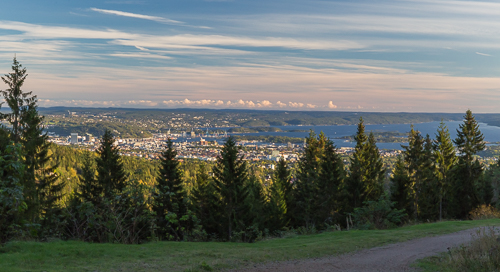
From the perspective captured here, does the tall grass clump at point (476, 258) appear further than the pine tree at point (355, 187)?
No

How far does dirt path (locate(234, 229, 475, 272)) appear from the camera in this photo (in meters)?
9.33

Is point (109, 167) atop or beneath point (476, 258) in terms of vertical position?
beneath

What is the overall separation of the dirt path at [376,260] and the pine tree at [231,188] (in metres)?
18.3

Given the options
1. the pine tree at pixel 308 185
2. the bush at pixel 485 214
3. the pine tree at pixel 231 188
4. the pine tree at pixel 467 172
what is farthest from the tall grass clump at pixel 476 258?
the pine tree at pixel 467 172

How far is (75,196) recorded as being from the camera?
108 ft

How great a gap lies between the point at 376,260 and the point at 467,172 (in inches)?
1411

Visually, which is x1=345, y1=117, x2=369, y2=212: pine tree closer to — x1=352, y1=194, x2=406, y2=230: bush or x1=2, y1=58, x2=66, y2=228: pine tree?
x1=352, y1=194, x2=406, y2=230: bush

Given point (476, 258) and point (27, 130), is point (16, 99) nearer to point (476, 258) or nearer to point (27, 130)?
point (27, 130)

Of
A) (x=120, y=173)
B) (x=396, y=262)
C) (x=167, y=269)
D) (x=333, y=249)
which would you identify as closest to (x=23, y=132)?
(x=120, y=173)

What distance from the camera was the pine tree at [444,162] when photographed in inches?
1482

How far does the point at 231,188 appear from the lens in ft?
97.8

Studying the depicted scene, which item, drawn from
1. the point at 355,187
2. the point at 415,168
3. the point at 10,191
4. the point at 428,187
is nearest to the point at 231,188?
the point at 355,187

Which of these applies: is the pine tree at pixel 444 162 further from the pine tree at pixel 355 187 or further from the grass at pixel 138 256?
the grass at pixel 138 256

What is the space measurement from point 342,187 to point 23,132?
90.3ft
